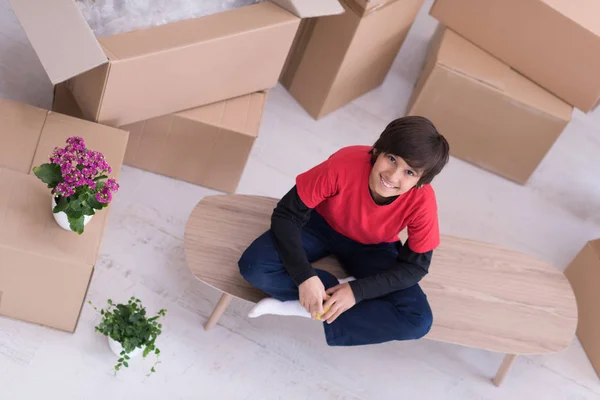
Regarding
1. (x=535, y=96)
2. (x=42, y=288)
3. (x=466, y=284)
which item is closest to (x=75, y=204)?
(x=42, y=288)

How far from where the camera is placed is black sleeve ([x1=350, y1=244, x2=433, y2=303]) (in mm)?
1736

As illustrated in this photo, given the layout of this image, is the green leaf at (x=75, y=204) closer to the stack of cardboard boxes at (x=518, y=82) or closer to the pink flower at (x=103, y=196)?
the pink flower at (x=103, y=196)

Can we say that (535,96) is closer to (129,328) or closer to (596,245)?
(596,245)

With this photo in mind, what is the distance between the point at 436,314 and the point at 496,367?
369 millimetres

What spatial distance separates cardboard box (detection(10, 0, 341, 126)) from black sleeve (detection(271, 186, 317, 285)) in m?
0.41

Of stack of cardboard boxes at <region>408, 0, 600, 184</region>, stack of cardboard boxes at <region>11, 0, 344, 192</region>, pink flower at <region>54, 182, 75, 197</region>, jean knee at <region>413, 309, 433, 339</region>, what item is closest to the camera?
pink flower at <region>54, 182, 75, 197</region>

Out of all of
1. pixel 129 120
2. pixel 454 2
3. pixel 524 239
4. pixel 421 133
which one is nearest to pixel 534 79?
pixel 454 2

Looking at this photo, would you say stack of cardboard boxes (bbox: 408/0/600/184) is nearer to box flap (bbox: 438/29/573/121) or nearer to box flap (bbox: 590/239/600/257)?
box flap (bbox: 438/29/573/121)

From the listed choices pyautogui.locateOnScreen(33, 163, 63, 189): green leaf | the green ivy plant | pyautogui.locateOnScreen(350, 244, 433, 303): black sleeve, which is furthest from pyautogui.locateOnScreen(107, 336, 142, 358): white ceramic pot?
pyautogui.locateOnScreen(350, 244, 433, 303): black sleeve

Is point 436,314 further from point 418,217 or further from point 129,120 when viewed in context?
point 129,120

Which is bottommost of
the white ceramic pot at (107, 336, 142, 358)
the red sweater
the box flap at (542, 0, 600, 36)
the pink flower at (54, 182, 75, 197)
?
the white ceramic pot at (107, 336, 142, 358)

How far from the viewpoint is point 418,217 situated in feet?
5.59

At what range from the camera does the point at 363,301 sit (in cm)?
178

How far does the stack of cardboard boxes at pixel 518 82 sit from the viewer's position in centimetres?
220
